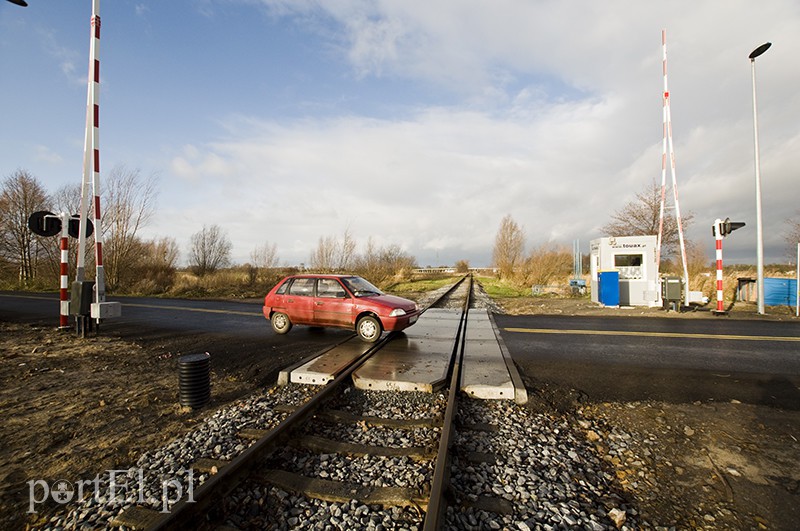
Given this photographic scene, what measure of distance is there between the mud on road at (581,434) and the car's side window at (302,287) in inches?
108

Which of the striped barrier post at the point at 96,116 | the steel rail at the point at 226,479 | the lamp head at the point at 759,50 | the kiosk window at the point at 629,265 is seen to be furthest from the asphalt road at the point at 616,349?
the lamp head at the point at 759,50

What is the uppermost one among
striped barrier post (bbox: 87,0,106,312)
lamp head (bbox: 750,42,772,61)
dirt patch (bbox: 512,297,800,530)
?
lamp head (bbox: 750,42,772,61)

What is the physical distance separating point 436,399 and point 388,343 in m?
3.30

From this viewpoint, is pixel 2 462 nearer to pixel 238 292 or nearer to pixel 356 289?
pixel 356 289

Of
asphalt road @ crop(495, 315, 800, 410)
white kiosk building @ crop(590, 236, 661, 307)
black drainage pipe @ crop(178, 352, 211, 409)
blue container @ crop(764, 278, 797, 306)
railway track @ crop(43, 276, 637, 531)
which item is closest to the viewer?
railway track @ crop(43, 276, 637, 531)

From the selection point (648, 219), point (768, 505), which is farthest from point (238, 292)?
point (648, 219)

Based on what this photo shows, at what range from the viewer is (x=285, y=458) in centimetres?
334

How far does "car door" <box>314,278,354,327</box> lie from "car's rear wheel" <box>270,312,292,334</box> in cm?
98

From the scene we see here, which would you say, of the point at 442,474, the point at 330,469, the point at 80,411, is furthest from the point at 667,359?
the point at 80,411

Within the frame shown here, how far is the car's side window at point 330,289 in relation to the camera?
8492 mm

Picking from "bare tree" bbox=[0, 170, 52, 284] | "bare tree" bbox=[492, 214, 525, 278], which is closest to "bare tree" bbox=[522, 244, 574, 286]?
"bare tree" bbox=[492, 214, 525, 278]

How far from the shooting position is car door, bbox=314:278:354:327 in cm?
827

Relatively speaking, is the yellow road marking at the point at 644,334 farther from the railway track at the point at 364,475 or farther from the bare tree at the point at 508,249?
the bare tree at the point at 508,249

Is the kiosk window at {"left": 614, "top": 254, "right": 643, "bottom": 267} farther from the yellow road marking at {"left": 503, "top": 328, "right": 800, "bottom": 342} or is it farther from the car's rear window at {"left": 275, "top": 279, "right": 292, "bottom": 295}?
the car's rear window at {"left": 275, "top": 279, "right": 292, "bottom": 295}
